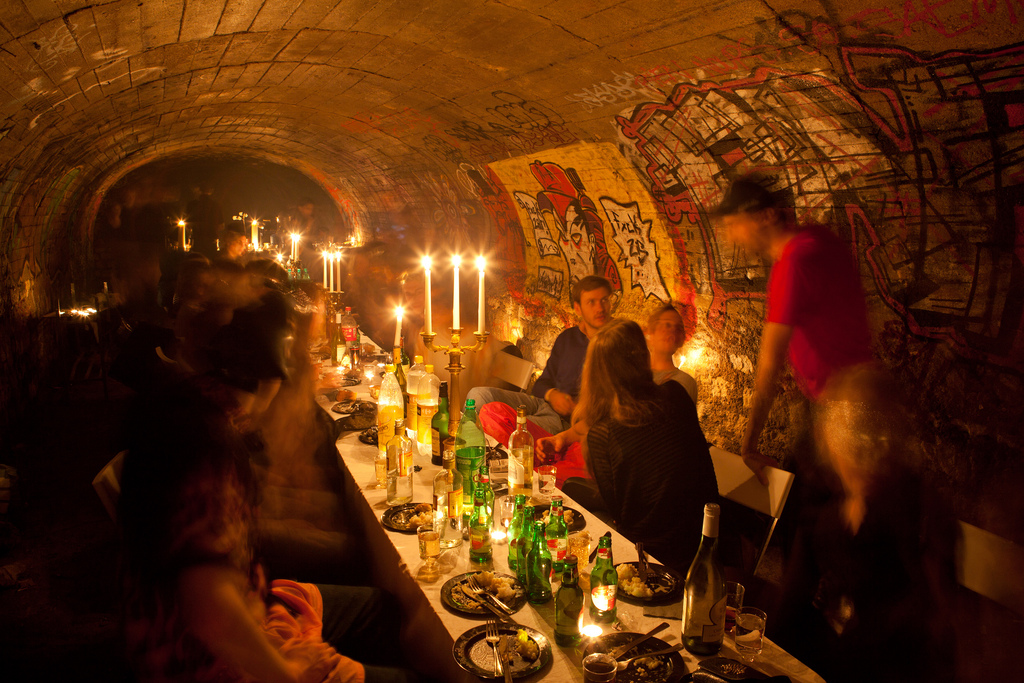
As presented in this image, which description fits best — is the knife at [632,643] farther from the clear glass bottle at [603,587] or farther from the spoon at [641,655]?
the clear glass bottle at [603,587]

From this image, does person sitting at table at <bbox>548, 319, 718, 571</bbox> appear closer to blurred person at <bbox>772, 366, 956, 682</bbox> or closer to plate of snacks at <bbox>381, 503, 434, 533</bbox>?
blurred person at <bbox>772, 366, 956, 682</bbox>

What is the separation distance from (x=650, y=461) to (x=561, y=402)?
2.11 metres

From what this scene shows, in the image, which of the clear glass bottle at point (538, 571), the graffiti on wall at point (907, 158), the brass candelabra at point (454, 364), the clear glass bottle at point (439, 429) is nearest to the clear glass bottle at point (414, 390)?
the clear glass bottle at point (439, 429)

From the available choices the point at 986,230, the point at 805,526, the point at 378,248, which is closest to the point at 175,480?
the point at 805,526

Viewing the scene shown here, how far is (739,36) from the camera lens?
311cm

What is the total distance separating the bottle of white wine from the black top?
2.59 feet

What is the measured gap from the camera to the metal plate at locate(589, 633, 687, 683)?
64.3 inches

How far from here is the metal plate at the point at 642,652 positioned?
163 cm

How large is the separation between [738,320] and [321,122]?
19.1 ft

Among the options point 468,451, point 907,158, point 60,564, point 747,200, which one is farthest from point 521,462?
point 60,564

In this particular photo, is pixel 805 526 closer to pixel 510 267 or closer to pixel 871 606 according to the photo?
pixel 871 606

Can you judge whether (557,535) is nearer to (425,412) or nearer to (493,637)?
(493,637)

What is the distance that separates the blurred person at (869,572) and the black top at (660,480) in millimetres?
663

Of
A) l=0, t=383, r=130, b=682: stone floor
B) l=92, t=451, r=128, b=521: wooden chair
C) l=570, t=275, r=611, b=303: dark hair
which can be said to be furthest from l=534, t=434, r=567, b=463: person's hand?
l=0, t=383, r=130, b=682: stone floor
